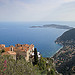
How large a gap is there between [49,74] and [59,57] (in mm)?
36779

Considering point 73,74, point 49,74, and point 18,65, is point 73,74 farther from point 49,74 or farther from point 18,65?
point 18,65

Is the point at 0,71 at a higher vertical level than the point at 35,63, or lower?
higher

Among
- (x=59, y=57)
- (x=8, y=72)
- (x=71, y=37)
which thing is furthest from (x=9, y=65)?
(x=71, y=37)

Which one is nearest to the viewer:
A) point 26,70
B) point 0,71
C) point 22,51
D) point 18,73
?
point 0,71

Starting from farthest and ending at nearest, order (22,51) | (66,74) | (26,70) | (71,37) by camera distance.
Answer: (71,37) < (66,74) < (22,51) < (26,70)

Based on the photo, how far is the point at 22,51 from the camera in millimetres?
17797

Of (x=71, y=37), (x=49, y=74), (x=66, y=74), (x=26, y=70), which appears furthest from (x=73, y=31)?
(x=26, y=70)

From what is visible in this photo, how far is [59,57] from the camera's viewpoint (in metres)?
53.6

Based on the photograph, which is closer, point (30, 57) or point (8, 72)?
point (8, 72)

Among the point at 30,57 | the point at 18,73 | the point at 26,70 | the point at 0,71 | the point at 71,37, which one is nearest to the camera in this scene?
the point at 0,71

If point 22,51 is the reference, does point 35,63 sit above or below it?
below

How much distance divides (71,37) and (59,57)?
135 ft

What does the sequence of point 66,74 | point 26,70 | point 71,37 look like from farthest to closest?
point 71,37
point 66,74
point 26,70

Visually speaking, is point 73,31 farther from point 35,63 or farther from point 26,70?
point 26,70
